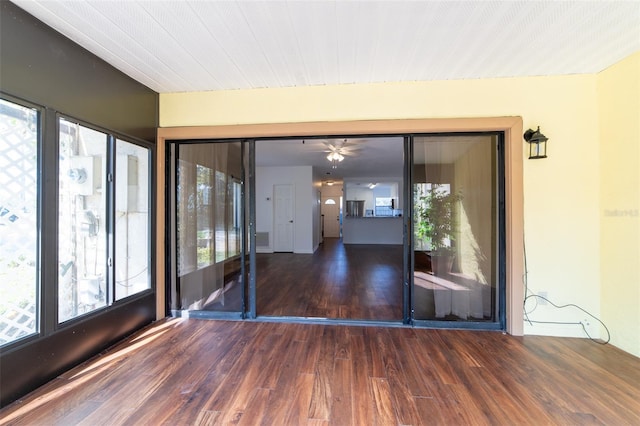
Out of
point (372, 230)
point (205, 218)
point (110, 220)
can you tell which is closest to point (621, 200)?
point (205, 218)

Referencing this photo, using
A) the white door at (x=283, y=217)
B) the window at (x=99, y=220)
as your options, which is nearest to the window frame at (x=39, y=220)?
the window at (x=99, y=220)

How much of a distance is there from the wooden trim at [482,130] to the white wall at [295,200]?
465 centimetres

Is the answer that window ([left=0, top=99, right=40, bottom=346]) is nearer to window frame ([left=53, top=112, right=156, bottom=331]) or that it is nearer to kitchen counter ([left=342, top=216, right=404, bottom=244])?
window frame ([left=53, top=112, right=156, bottom=331])

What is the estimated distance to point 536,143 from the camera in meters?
2.43

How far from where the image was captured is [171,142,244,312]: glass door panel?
296cm

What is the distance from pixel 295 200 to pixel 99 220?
17.6 ft

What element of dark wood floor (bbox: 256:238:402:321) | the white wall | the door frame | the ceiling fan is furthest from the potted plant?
the door frame

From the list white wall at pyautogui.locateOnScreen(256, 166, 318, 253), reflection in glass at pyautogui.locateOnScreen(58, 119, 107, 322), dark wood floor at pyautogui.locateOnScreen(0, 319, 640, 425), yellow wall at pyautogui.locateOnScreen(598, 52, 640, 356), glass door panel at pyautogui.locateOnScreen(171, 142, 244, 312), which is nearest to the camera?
dark wood floor at pyautogui.locateOnScreen(0, 319, 640, 425)

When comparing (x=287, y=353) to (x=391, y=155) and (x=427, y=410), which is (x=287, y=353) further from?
(x=391, y=155)

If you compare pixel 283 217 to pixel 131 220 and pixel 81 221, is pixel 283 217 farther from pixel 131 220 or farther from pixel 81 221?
pixel 81 221

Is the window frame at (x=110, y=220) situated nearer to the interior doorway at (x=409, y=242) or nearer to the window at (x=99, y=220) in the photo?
the window at (x=99, y=220)

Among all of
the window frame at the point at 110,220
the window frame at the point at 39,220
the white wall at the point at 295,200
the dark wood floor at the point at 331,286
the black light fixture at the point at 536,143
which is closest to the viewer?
the window frame at the point at 39,220

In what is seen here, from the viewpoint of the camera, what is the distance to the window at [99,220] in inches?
79.3

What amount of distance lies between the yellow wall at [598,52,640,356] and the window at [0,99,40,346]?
4532 mm
